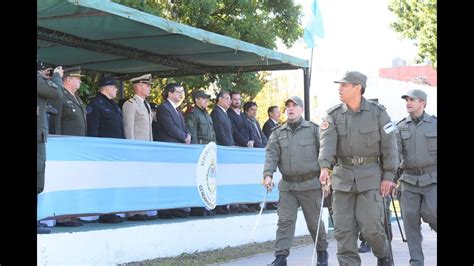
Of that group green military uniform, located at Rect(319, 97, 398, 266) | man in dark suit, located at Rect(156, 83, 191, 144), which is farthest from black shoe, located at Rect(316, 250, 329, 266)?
man in dark suit, located at Rect(156, 83, 191, 144)

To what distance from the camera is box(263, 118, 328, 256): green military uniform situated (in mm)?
9039

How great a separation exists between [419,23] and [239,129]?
16298mm

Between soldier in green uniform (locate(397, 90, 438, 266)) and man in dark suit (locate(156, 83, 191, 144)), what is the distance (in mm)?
3278

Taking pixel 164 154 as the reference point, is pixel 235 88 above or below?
above

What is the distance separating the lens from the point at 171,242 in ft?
32.0

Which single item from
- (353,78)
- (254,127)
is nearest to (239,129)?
(254,127)

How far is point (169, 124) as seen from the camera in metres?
10.6

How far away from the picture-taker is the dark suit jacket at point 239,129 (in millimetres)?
12758

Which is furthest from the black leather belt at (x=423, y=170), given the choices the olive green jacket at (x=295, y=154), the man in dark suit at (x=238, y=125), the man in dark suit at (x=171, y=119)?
the man in dark suit at (x=238, y=125)

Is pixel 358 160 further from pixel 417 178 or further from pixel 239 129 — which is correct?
pixel 239 129
